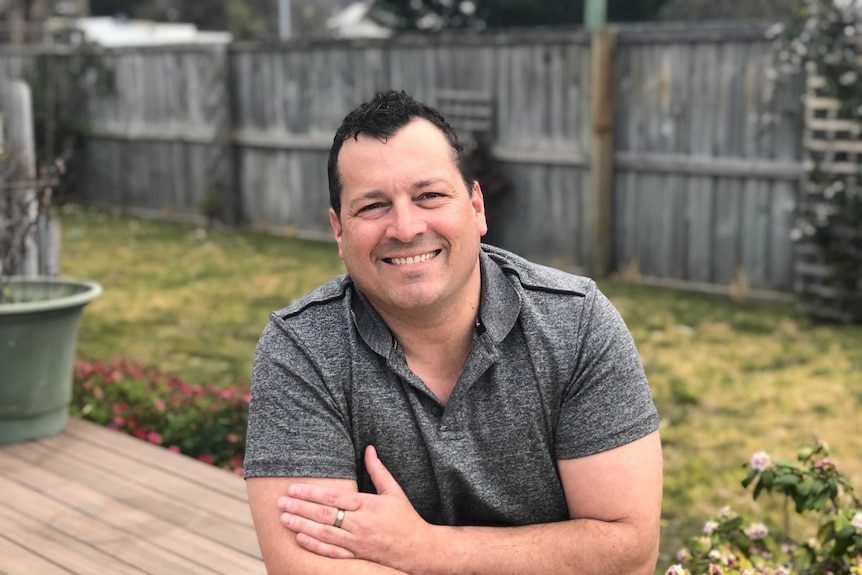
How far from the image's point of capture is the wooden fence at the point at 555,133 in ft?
24.9

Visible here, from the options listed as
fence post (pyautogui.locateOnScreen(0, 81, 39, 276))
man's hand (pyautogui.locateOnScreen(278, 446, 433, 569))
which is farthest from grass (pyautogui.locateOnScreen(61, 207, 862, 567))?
man's hand (pyautogui.locateOnScreen(278, 446, 433, 569))

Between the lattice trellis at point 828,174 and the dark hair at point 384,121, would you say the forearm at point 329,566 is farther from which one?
the lattice trellis at point 828,174

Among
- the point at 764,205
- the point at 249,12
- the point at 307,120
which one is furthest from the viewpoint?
the point at 249,12

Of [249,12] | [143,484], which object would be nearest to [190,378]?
[143,484]

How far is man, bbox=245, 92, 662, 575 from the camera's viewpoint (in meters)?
2.15

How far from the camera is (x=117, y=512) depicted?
137 inches

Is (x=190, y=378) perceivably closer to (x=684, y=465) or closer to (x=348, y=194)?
(x=684, y=465)

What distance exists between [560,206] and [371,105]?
6607mm

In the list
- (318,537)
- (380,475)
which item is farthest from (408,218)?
(318,537)

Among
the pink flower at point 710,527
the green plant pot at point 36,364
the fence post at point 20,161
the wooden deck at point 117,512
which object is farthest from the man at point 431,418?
the fence post at point 20,161

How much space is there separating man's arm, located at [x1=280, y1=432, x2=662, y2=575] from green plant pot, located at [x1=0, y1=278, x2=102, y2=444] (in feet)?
8.08

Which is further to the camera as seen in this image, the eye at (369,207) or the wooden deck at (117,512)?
the wooden deck at (117,512)

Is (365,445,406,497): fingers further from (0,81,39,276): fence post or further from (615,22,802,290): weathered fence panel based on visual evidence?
(615,22,802,290): weathered fence panel

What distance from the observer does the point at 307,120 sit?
10.6m
